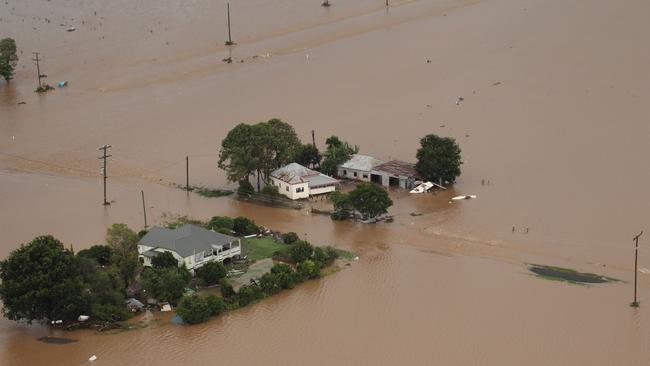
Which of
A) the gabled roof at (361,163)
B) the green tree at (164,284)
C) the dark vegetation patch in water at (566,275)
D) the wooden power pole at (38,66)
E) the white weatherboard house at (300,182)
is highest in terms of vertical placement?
the wooden power pole at (38,66)

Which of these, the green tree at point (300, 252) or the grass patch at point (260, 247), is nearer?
the green tree at point (300, 252)

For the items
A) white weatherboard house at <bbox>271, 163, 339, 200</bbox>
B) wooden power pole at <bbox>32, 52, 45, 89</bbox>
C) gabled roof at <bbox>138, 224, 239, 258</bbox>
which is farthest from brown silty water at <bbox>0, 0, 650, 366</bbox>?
gabled roof at <bbox>138, 224, 239, 258</bbox>

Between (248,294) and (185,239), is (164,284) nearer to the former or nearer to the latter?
(248,294)

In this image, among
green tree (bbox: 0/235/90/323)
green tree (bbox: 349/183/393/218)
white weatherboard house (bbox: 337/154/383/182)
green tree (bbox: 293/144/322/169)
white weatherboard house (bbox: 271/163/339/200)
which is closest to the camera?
green tree (bbox: 0/235/90/323)

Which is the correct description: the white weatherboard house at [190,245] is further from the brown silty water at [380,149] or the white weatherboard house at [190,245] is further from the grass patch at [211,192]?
the grass patch at [211,192]

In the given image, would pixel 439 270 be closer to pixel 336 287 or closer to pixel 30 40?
pixel 336 287

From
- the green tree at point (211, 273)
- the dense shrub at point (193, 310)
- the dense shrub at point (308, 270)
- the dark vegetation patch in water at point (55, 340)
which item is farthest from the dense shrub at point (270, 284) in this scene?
the dark vegetation patch in water at point (55, 340)

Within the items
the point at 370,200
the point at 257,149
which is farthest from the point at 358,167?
the point at 370,200

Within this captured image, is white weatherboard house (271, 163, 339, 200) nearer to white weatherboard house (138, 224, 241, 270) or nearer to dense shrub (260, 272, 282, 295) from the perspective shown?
white weatherboard house (138, 224, 241, 270)
